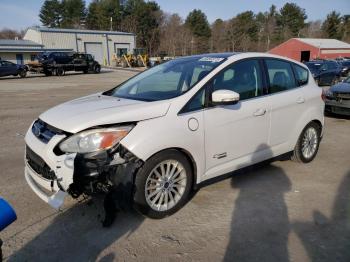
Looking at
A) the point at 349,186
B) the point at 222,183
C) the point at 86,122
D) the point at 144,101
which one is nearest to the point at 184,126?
the point at 144,101

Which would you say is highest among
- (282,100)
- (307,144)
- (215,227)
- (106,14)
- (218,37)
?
(106,14)

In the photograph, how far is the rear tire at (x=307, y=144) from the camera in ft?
16.6

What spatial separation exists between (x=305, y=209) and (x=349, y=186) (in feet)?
3.55

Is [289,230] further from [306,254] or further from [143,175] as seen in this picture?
[143,175]

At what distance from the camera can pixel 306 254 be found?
9.61 ft

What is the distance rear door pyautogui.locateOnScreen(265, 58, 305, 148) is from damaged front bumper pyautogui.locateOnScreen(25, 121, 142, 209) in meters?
2.18

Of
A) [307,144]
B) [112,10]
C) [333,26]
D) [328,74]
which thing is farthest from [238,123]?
[333,26]

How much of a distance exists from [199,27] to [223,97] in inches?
3530

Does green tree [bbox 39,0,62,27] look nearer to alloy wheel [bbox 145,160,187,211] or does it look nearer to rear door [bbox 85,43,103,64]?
rear door [bbox 85,43,103,64]

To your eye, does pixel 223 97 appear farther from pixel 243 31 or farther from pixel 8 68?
pixel 243 31

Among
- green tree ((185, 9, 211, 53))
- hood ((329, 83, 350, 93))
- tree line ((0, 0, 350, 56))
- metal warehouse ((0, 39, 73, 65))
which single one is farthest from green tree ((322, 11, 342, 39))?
hood ((329, 83, 350, 93))

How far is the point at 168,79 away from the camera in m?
4.22

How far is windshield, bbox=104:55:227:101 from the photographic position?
150 inches

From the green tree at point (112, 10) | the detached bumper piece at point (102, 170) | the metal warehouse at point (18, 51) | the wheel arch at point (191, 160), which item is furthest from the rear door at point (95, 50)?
the detached bumper piece at point (102, 170)
